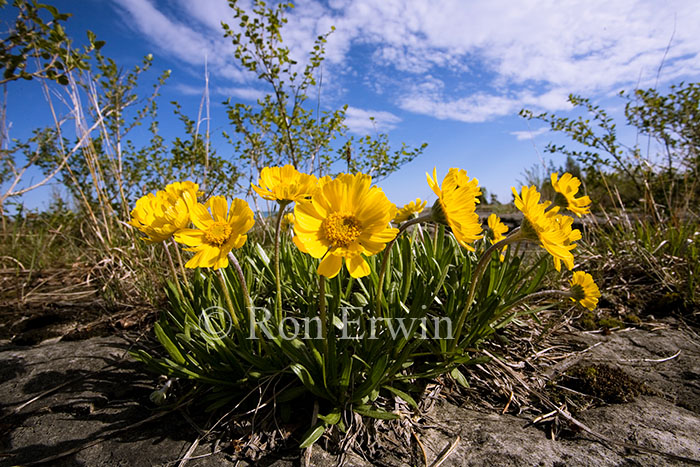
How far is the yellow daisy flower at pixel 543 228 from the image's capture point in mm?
1104

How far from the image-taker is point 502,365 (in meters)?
1.55

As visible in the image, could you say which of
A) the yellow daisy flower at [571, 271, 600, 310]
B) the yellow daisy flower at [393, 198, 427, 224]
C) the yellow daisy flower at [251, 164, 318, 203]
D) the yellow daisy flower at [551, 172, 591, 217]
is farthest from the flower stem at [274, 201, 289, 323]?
the yellow daisy flower at [571, 271, 600, 310]

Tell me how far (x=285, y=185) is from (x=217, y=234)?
0.97ft

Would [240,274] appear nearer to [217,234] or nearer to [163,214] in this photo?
[217,234]

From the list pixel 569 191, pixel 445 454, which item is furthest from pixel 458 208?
pixel 445 454

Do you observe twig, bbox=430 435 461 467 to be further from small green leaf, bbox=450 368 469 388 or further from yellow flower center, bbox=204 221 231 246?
yellow flower center, bbox=204 221 231 246

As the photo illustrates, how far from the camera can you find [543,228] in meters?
1.12

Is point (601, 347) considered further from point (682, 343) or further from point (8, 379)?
point (8, 379)

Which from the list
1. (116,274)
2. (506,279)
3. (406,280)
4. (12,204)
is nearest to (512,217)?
(506,279)

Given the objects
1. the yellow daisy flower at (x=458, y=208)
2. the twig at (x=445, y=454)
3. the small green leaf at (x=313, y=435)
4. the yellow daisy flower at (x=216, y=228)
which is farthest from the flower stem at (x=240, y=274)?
the twig at (x=445, y=454)

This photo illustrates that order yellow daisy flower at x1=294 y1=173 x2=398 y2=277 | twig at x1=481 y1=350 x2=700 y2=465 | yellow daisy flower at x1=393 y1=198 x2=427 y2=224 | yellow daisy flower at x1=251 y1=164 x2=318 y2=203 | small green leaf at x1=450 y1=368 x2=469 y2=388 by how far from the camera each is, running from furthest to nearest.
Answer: yellow daisy flower at x1=393 y1=198 x2=427 y2=224 < small green leaf at x1=450 y1=368 x2=469 y2=388 < yellow daisy flower at x1=251 y1=164 x2=318 y2=203 < twig at x1=481 y1=350 x2=700 y2=465 < yellow daisy flower at x1=294 y1=173 x2=398 y2=277

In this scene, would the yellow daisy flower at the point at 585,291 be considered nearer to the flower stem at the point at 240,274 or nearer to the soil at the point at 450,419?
the soil at the point at 450,419

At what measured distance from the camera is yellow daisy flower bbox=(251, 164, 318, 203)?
4.00 feet

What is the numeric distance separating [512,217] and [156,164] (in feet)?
19.7
